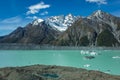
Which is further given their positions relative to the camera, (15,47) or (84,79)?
(15,47)

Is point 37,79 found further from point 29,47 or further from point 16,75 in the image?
point 29,47

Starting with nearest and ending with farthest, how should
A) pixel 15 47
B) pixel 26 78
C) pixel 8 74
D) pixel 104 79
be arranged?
1. pixel 26 78
2. pixel 8 74
3. pixel 104 79
4. pixel 15 47

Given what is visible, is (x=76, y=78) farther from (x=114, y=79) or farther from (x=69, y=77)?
(x=114, y=79)

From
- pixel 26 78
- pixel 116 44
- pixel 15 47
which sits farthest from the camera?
pixel 116 44

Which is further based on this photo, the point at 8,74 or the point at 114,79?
the point at 114,79

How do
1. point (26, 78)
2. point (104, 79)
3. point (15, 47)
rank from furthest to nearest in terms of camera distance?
point (15, 47)
point (104, 79)
point (26, 78)

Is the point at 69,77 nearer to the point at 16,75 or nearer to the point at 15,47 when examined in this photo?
the point at 16,75

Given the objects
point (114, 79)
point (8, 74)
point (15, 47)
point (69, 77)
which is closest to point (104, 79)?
point (114, 79)

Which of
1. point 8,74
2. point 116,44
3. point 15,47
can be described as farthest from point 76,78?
point 116,44

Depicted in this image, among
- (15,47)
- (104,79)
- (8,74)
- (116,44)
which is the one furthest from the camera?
(116,44)
